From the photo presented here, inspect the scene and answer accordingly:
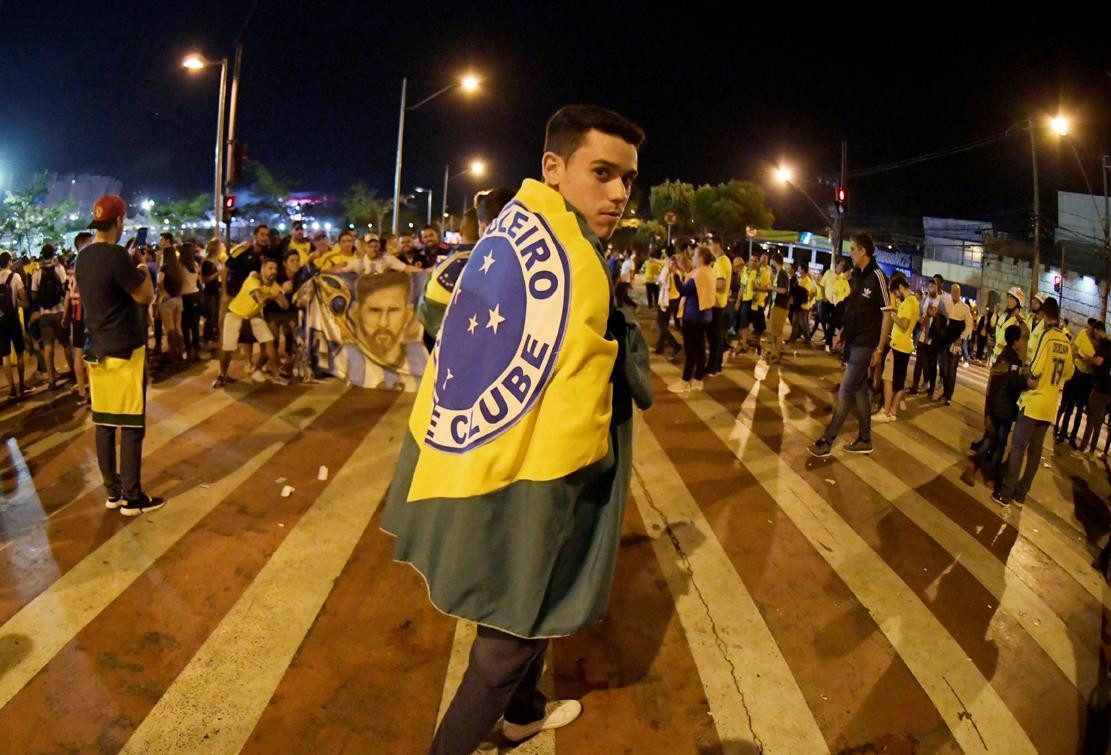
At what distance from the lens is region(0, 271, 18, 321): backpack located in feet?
26.5

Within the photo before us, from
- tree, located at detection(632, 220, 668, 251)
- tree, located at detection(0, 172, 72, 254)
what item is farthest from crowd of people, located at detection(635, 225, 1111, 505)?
tree, located at detection(632, 220, 668, 251)

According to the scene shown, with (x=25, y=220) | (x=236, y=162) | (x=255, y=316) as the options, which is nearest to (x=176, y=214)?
(x=25, y=220)

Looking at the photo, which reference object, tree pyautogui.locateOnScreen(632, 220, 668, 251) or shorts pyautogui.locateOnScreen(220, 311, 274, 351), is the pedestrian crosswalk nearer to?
shorts pyautogui.locateOnScreen(220, 311, 274, 351)

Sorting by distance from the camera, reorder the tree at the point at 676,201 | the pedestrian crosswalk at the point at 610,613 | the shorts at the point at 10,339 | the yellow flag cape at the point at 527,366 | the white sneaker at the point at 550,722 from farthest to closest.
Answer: the tree at the point at 676,201 < the shorts at the point at 10,339 < the pedestrian crosswalk at the point at 610,613 < the white sneaker at the point at 550,722 < the yellow flag cape at the point at 527,366

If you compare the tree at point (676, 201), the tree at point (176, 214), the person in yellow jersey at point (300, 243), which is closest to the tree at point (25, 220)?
the tree at point (176, 214)

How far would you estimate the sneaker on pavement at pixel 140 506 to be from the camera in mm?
4863

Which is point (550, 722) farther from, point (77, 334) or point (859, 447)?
point (77, 334)

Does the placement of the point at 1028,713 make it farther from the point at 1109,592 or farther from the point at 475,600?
the point at 475,600

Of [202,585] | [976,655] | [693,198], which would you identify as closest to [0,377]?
[202,585]

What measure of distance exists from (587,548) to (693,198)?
5756 cm

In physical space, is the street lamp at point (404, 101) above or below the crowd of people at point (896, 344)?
above

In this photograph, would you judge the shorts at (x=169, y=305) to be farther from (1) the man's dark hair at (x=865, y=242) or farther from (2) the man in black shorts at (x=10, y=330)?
(1) the man's dark hair at (x=865, y=242)

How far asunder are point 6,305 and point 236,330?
2.42 m

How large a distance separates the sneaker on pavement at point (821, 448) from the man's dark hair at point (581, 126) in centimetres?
517
